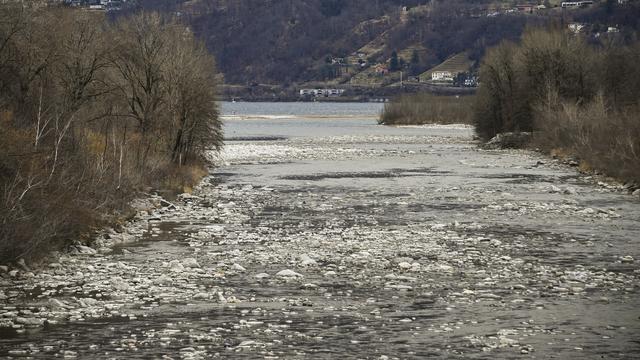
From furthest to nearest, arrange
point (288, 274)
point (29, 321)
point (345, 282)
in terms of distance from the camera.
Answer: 1. point (288, 274)
2. point (345, 282)
3. point (29, 321)

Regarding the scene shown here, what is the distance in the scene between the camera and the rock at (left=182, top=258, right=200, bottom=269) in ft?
79.9

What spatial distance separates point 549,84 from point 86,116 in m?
A: 51.6

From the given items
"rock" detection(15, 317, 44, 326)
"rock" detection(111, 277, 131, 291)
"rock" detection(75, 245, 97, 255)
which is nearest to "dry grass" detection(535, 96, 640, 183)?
"rock" detection(75, 245, 97, 255)

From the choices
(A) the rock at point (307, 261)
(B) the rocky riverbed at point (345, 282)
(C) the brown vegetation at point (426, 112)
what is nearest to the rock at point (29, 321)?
(B) the rocky riverbed at point (345, 282)

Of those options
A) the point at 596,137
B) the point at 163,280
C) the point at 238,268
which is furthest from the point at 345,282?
the point at 596,137

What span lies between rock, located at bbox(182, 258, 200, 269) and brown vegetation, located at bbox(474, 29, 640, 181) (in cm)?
4838

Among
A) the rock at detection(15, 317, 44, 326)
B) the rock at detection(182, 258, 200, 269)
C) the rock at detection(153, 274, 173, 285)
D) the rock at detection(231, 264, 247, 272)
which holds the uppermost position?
the rock at detection(15, 317, 44, 326)

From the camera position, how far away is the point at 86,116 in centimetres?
4012

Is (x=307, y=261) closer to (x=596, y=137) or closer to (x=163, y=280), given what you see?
(x=163, y=280)

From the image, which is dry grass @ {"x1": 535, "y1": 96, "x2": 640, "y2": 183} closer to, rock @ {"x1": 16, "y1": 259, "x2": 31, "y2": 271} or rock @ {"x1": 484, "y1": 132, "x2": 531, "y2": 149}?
Result: rock @ {"x1": 484, "y1": 132, "x2": 531, "y2": 149}

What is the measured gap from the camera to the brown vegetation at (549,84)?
78.2 m

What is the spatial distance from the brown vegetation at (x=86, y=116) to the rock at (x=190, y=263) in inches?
127

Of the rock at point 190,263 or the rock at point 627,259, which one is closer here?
the rock at point 190,263

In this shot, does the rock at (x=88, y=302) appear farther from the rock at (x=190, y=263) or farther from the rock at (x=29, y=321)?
the rock at (x=190, y=263)
